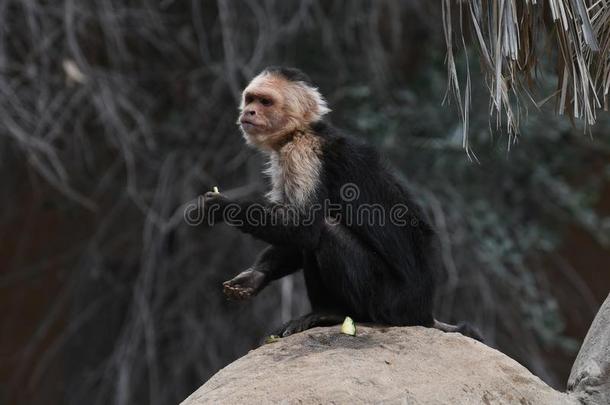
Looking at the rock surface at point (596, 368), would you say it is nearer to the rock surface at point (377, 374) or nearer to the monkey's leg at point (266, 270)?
the rock surface at point (377, 374)

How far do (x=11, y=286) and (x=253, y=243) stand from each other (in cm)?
312

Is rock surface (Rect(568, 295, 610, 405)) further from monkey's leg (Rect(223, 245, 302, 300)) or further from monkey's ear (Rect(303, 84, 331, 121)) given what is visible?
monkey's ear (Rect(303, 84, 331, 121))

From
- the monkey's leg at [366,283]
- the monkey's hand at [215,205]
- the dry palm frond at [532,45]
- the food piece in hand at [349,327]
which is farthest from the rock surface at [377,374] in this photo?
the dry palm frond at [532,45]

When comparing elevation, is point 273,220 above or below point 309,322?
above

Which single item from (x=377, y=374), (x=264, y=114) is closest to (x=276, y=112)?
(x=264, y=114)

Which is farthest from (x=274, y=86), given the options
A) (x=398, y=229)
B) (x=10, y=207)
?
(x=10, y=207)

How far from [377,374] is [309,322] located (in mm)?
770

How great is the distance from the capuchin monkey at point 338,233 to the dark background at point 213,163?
2203mm

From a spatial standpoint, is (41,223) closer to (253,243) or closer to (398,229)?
(253,243)

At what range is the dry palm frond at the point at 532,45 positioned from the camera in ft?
13.1

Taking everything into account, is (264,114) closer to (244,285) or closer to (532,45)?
(244,285)

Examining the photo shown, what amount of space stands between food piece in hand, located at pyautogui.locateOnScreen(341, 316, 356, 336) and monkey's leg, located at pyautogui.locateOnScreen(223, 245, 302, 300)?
0.48m

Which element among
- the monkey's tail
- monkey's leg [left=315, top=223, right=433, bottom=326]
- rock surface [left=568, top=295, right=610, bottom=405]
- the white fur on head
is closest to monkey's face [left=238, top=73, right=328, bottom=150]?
the white fur on head

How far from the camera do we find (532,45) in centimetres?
438
